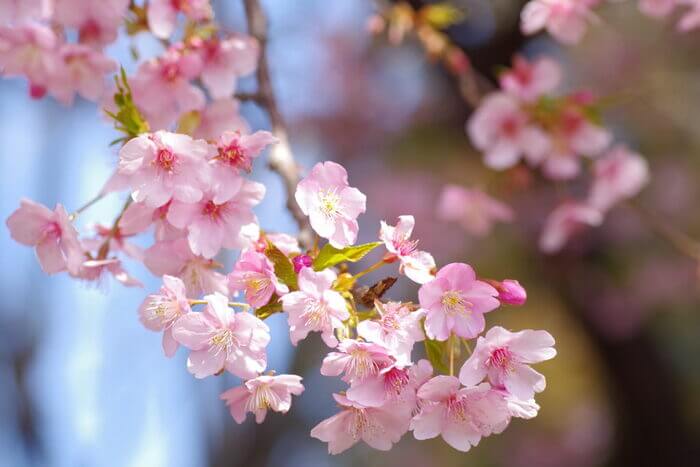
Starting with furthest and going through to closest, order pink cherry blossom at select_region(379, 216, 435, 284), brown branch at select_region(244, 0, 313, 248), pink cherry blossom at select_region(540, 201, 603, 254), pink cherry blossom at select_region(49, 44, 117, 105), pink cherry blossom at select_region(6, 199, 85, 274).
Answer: pink cherry blossom at select_region(540, 201, 603, 254) < pink cherry blossom at select_region(49, 44, 117, 105) < brown branch at select_region(244, 0, 313, 248) < pink cherry blossom at select_region(6, 199, 85, 274) < pink cherry blossom at select_region(379, 216, 435, 284)

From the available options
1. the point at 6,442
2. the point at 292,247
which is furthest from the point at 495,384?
the point at 6,442

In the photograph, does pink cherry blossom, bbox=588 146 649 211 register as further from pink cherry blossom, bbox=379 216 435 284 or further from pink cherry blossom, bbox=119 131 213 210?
pink cherry blossom, bbox=119 131 213 210

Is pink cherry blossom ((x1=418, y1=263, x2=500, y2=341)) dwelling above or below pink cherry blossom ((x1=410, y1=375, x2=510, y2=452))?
above

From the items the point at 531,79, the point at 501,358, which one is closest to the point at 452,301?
the point at 501,358

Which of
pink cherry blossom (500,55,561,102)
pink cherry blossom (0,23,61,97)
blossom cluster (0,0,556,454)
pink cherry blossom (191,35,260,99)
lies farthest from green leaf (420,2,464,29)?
blossom cluster (0,0,556,454)

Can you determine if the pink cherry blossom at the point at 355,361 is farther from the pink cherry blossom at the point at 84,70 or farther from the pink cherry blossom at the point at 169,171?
the pink cherry blossom at the point at 84,70

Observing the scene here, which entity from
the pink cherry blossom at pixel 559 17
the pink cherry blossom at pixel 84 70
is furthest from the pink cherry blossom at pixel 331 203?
the pink cherry blossom at pixel 559 17
